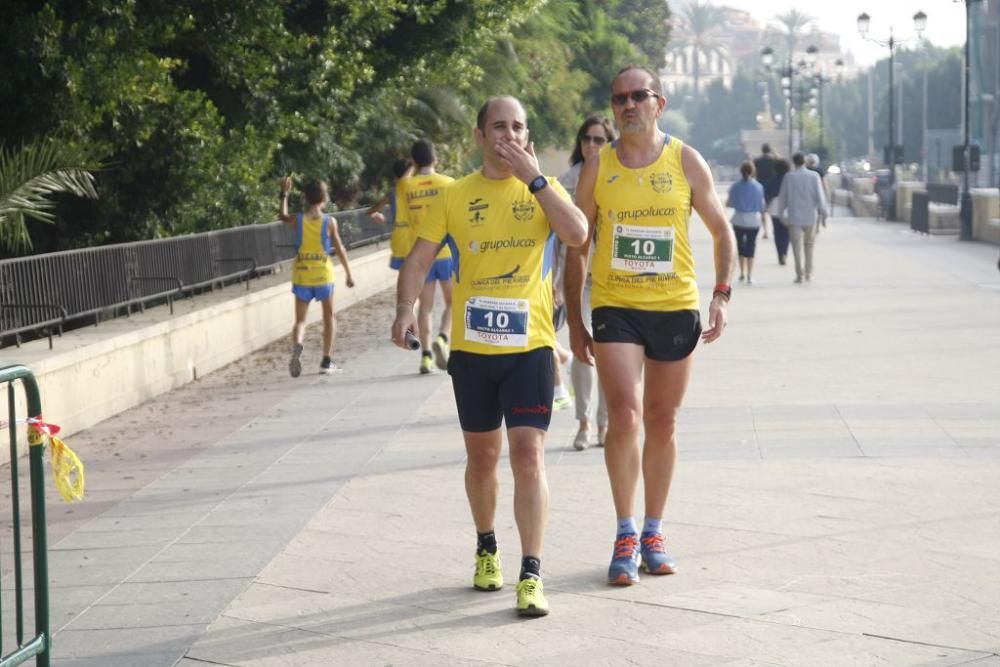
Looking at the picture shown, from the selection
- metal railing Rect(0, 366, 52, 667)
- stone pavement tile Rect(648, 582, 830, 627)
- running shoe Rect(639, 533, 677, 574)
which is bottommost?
stone pavement tile Rect(648, 582, 830, 627)

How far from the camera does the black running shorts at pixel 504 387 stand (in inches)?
230

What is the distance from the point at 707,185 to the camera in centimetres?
627

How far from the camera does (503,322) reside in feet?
19.1

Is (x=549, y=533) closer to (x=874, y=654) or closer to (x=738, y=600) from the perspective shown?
(x=738, y=600)

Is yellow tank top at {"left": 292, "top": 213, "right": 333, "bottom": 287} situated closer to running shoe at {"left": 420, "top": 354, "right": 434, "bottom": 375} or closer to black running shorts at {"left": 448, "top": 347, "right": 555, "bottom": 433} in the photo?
running shoe at {"left": 420, "top": 354, "right": 434, "bottom": 375}

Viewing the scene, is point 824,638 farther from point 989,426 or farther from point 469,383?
point 989,426

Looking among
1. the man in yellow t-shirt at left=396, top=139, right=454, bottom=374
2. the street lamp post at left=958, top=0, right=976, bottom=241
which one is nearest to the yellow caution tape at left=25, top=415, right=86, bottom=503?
the man in yellow t-shirt at left=396, top=139, right=454, bottom=374

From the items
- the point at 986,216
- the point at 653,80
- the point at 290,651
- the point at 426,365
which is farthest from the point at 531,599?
the point at 986,216

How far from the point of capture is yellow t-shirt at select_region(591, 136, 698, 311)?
622 centimetres

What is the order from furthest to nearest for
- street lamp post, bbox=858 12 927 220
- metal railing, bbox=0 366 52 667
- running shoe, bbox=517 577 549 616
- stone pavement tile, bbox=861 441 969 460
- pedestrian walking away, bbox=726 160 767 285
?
1. street lamp post, bbox=858 12 927 220
2. pedestrian walking away, bbox=726 160 767 285
3. stone pavement tile, bbox=861 441 969 460
4. running shoe, bbox=517 577 549 616
5. metal railing, bbox=0 366 52 667

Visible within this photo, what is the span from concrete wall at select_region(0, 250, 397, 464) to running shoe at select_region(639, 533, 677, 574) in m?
4.07

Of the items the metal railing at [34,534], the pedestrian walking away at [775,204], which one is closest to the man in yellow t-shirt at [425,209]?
the metal railing at [34,534]

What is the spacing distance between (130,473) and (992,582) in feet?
16.4

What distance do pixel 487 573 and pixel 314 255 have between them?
7.71 meters
